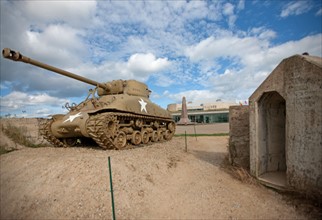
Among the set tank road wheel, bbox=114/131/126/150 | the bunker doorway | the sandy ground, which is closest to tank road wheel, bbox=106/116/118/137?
tank road wheel, bbox=114/131/126/150

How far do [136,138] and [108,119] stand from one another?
2.53 metres

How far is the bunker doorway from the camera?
6.18m

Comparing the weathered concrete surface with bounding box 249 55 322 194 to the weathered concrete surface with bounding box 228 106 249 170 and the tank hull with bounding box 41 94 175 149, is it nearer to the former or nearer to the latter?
the weathered concrete surface with bounding box 228 106 249 170

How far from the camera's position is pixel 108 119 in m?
8.05

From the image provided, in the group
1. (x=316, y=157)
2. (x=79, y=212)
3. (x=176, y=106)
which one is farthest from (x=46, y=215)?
(x=176, y=106)

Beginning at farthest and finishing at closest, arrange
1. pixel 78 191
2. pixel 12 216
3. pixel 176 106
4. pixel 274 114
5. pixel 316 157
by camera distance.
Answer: pixel 176 106 < pixel 274 114 < pixel 78 191 < pixel 316 157 < pixel 12 216

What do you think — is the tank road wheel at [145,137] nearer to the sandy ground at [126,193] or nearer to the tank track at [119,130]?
the tank track at [119,130]

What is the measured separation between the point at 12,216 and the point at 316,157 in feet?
19.2

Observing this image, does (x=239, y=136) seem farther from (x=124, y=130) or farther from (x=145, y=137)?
(x=145, y=137)

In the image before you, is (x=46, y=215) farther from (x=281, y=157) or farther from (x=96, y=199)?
(x=281, y=157)

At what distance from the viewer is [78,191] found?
480 cm

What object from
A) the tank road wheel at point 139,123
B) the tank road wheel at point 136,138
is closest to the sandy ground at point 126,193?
the tank road wheel at point 136,138

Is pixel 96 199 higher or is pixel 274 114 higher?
pixel 274 114

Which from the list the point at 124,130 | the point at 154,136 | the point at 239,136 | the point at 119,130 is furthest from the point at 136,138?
the point at 239,136
